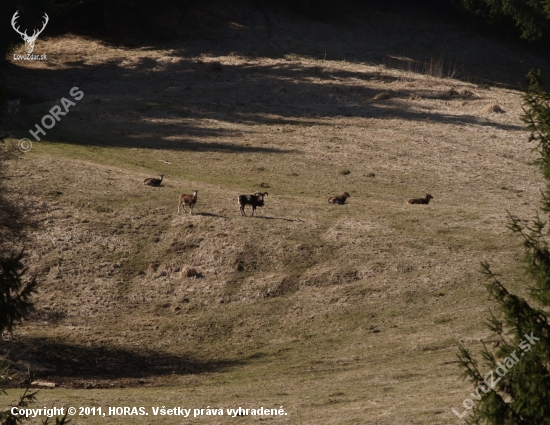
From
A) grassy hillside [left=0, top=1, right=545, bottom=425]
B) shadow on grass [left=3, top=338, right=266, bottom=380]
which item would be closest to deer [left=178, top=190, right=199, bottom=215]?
grassy hillside [left=0, top=1, right=545, bottom=425]

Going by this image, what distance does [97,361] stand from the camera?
82.4ft

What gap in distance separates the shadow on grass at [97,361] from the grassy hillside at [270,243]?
8 centimetres

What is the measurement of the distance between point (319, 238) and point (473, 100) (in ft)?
110

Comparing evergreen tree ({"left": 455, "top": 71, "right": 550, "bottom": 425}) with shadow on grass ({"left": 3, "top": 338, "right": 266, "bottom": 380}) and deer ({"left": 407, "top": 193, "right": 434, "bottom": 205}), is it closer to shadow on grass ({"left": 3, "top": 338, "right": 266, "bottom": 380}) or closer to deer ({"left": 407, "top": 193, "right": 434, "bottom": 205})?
shadow on grass ({"left": 3, "top": 338, "right": 266, "bottom": 380})

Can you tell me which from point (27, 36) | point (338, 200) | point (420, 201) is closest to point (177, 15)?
point (27, 36)

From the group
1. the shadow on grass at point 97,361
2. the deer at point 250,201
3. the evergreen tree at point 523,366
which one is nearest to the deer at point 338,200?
the deer at point 250,201

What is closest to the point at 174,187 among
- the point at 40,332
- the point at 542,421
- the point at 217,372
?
the point at 40,332

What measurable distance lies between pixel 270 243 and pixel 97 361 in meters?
9.47

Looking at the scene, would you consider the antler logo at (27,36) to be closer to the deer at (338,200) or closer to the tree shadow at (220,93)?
the tree shadow at (220,93)

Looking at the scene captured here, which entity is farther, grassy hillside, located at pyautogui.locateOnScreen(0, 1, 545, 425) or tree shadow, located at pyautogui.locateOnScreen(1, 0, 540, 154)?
tree shadow, located at pyautogui.locateOnScreen(1, 0, 540, 154)

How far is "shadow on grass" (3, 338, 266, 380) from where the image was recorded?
2405cm

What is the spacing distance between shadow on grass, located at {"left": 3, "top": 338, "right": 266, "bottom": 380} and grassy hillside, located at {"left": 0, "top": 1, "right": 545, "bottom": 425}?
0.27 feet

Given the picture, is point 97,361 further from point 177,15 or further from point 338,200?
point 177,15

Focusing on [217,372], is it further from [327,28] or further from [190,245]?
[327,28]
